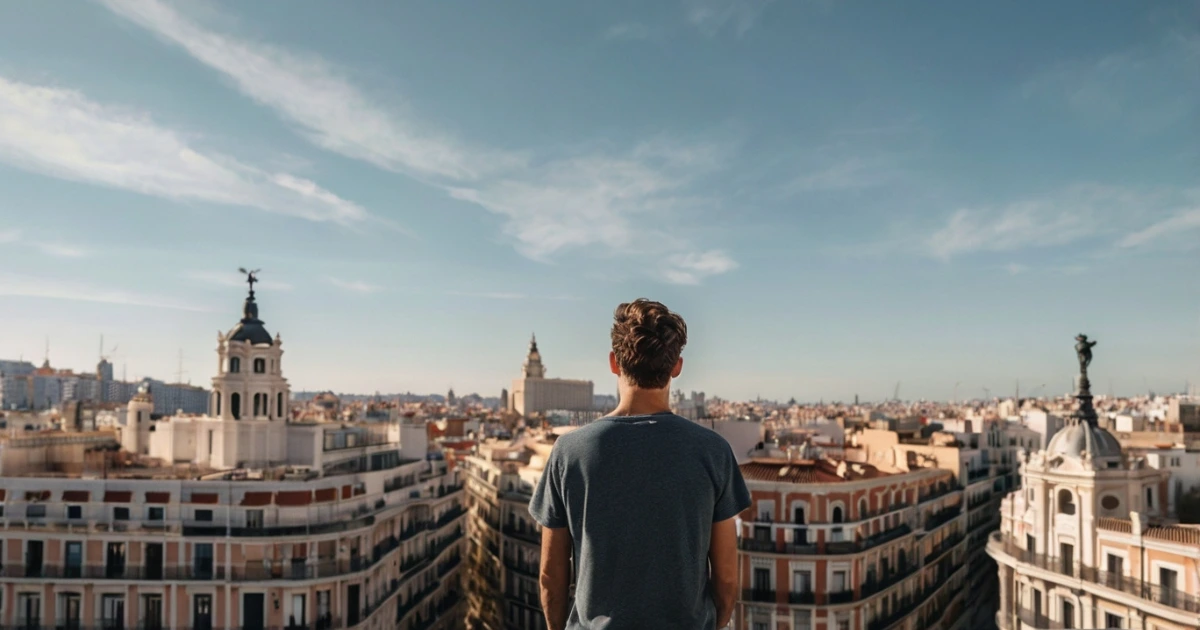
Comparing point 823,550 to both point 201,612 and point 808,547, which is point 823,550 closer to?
point 808,547

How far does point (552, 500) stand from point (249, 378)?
123ft

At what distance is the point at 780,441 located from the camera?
6650 cm

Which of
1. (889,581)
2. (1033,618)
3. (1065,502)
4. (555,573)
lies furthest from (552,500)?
(889,581)

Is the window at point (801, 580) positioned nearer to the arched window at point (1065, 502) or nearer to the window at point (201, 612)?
the arched window at point (1065, 502)

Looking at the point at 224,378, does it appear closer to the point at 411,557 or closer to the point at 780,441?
the point at 411,557

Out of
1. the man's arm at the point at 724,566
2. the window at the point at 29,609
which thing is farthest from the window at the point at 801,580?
the man's arm at the point at 724,566

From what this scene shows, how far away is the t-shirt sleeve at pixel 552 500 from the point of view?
370cm

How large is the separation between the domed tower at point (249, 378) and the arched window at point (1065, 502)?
3242 centimetres

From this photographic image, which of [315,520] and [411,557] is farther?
[411,557]

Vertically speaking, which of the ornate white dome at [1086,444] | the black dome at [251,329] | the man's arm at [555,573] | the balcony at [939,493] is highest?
the black dome at [251,329]

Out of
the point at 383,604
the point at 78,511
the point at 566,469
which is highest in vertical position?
the point at 566,469

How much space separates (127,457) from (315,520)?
1260 centimetres

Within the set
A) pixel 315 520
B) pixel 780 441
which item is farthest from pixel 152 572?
pixel 780 441

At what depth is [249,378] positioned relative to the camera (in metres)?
37.9
